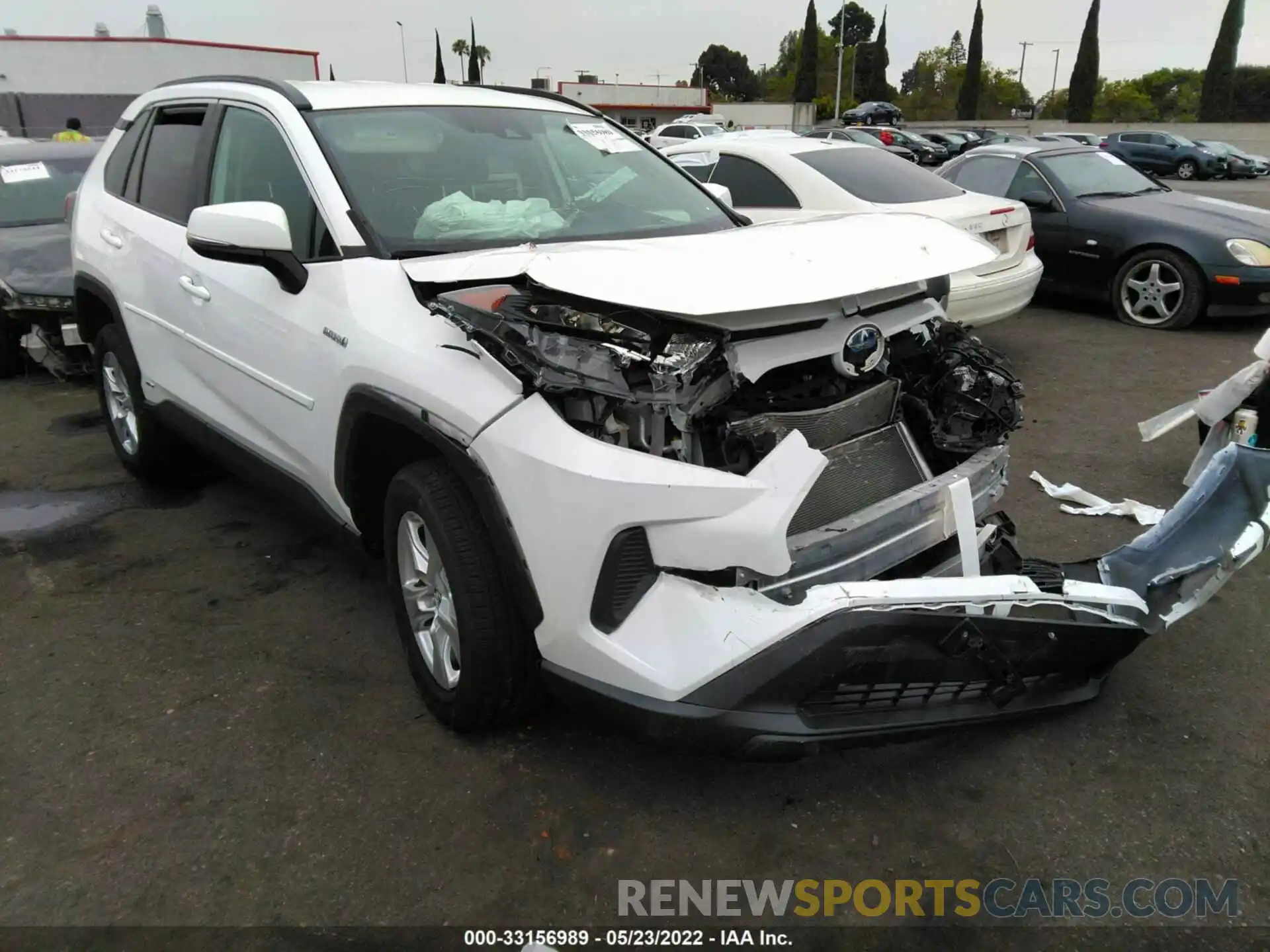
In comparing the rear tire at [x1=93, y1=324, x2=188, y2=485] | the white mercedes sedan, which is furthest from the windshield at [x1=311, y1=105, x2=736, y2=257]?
the white mercedes sedan

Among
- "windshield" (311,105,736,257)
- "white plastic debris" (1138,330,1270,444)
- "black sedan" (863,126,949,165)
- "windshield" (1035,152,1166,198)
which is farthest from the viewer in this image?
"black sedan" (863,126,949,165)

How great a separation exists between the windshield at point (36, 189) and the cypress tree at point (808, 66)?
6555 cm

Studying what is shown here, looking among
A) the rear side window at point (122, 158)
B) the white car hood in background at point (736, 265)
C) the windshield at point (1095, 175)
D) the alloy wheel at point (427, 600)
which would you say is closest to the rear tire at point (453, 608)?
the alloy wheel at point (427, 600)

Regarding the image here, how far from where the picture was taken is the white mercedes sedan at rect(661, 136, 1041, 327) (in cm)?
661

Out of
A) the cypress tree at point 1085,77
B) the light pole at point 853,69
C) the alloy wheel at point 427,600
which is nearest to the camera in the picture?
the alloy wheel at point 427,600

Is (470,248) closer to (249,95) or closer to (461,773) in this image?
(249,95)

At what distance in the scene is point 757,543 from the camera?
210 cm

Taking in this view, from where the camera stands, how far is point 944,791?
103 inches

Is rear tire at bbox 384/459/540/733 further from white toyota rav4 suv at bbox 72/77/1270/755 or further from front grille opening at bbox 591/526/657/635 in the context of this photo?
front grille opening at bbox 591/526/657/635

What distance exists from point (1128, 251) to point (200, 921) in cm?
834

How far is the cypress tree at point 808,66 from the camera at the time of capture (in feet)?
223

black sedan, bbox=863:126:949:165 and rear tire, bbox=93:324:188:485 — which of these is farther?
black sedan, bbox=863:126:949:165

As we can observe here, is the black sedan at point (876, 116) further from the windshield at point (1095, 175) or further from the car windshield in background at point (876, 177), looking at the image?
the car windshield in background at point (876, 177)

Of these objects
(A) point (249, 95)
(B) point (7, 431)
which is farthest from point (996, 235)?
(B) point (7, 431)
